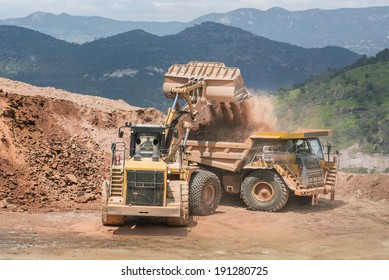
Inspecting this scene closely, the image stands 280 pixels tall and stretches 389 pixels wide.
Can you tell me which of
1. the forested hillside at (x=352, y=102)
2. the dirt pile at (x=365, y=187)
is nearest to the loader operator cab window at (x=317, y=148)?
the dirt pile at (x=365, y=187)

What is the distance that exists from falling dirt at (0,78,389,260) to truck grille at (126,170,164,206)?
99 centimetres

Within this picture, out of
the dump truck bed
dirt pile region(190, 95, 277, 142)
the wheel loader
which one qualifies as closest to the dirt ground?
the wheel loader

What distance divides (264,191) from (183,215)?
185 inches

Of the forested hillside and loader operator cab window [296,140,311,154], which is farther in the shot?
the forested hillside

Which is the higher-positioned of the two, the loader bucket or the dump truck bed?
the loader bucket

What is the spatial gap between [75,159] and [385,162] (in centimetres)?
6438

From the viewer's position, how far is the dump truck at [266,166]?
23.2m

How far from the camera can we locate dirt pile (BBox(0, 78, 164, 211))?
23766 mm

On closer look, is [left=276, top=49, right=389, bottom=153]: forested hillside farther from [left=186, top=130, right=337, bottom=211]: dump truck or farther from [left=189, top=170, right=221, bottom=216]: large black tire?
[left=189, top=170, right=221, bottom=216]: large black tire

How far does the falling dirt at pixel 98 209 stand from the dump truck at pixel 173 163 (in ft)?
2.27

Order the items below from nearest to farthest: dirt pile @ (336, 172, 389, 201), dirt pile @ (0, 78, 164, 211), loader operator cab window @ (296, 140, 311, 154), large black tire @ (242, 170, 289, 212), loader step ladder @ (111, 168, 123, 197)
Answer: loader step ladder @ (111, 168, 123, 197)
large black tire @ (242, 170, 289, 212)
dirt pile @ (0, 78, 164, 211)
loader operator cab window @ (296, 140, 311, 154)
dirt pile @ (336, 172, 389, 201)

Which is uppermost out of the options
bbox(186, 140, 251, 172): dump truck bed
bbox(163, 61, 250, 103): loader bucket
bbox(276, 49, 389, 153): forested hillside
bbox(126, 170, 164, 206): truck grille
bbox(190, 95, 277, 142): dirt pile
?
bbox(276, 49, 389, 153): forested hillside

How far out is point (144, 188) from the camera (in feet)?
62.0

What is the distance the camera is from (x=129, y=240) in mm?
18422
